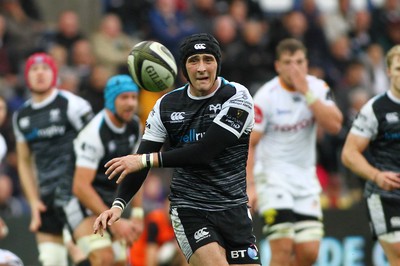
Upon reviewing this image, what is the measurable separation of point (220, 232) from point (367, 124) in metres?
2.56

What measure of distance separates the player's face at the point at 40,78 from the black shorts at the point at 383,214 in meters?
4.04

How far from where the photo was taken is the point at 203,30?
62.1ft

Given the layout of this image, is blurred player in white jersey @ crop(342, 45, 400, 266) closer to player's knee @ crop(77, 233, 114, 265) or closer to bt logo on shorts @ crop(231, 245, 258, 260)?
bt logo on shorts @ crop(231, 245, 258, 260)

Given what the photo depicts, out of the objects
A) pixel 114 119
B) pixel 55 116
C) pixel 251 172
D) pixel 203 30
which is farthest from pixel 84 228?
pixel 203 30

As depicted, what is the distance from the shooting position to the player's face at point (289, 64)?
37.3 ft

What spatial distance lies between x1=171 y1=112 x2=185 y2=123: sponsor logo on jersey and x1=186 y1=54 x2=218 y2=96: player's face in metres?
0.26

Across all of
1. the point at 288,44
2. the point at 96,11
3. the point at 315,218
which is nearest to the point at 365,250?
the point at 315,218

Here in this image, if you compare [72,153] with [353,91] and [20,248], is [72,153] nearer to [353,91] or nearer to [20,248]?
[20,248]

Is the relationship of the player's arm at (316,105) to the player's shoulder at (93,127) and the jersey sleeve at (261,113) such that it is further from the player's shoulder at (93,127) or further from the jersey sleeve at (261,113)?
the player's shoulder at (93,127)

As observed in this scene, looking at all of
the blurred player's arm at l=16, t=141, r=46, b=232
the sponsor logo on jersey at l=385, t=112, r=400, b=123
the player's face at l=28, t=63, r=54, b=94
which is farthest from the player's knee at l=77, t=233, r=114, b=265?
the sponsor logo on jersey at l=385, t=112, r=400, b=123

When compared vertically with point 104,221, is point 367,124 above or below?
above

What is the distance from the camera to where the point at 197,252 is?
8.50m

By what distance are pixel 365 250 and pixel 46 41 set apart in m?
6.52

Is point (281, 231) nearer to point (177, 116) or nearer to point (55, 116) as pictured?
point (55, 116)
